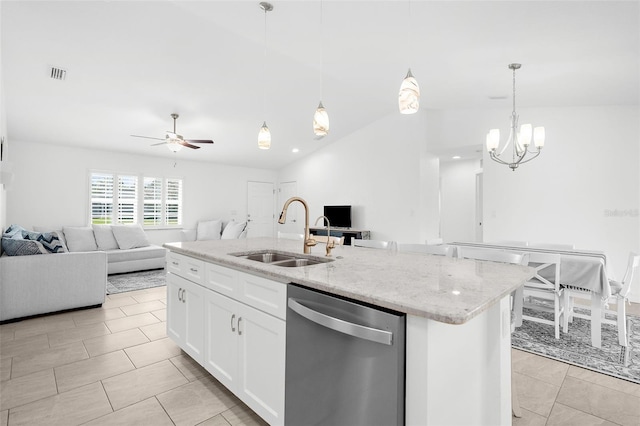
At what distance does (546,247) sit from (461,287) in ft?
11.0

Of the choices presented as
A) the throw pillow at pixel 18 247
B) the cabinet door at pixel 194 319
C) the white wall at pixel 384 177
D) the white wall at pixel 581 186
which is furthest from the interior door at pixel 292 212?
the cabinet door at pixel 194 319

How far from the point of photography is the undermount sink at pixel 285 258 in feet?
6.56

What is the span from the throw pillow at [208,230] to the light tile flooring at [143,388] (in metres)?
4.24

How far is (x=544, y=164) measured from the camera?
15.6 ft

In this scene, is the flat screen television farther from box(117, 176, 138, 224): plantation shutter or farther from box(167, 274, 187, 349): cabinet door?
box(167, 274, 187, 349): cabinet door

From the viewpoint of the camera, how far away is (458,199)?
7.59 metres

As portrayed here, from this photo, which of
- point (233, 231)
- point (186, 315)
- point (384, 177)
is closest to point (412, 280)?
point (186, 315)

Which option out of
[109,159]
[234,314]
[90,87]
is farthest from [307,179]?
[234,314]

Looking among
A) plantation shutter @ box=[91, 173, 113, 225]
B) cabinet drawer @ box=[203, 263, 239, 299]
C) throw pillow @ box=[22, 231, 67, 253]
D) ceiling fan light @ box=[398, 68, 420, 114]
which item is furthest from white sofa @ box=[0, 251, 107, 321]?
ceiling fan light @ box=[398, 68, 420, 114]

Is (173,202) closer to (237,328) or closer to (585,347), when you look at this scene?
(237,328)

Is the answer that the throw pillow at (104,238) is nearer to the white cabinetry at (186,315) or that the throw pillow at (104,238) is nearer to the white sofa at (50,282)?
the white sofa at (50,282)

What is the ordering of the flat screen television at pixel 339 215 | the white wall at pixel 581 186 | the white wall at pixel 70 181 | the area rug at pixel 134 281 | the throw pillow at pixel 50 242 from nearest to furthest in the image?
the throw pillow at pixel 50 242 < the white wall at pixel 581 186 < the area rug at pixel 134 281 < the white wall at pixel 70 181 < the flat screen television at pixel 339 215

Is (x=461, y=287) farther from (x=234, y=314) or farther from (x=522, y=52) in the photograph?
(x=522, y=52)

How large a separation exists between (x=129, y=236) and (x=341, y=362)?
19.7 feet
